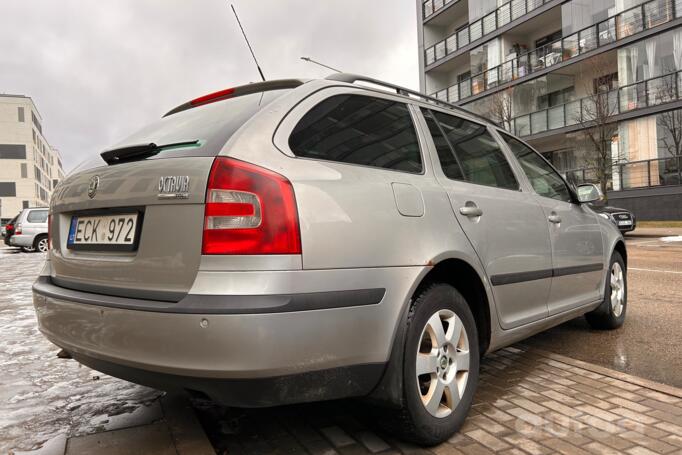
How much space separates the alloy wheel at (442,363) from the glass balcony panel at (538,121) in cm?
2351

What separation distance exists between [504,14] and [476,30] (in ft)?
6.40

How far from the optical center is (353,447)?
2.34 metres

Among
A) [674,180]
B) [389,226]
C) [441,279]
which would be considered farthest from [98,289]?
[674,180]

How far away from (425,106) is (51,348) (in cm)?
345

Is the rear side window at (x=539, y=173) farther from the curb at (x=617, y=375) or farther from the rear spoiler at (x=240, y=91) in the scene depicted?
the rear spoiler at (x=240, y=91)

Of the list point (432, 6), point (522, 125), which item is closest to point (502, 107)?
point (522, 125)

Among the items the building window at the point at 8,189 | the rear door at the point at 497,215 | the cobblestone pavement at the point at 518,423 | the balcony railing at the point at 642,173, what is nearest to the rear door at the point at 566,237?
the rear door at the point at 497,215

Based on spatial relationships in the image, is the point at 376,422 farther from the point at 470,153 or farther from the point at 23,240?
the point at 23,240

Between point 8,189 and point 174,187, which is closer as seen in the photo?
point 174,187

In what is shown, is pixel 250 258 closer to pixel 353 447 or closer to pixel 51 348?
pixel 353 447

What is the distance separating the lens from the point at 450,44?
1158 inches

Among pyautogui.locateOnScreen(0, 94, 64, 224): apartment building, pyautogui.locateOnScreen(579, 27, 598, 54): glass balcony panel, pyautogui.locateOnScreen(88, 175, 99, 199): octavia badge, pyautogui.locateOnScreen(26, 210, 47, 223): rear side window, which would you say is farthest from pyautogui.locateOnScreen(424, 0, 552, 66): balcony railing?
pyautogui.locateOnScreen(0, 94, 64, 224): apartment building

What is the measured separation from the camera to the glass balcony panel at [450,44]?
2902 cm

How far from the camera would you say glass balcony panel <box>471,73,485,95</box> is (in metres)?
27.1
